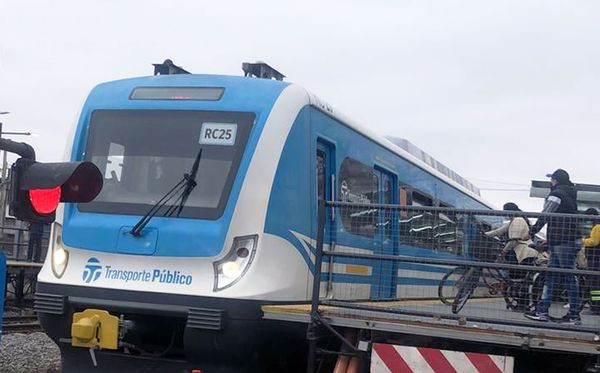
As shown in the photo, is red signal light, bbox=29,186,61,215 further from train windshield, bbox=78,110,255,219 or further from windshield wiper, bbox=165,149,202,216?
windshield wiper, bbox=165,149,202,216

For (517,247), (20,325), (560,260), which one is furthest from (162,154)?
(20,325)

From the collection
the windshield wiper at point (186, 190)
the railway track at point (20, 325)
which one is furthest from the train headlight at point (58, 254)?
the railway track at point (20, 325)

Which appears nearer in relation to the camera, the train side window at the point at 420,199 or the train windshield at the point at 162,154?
the train windshield at the point at 162,154

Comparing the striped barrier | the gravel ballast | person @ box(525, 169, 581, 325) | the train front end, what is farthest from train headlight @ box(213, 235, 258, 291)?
the gravel ballast

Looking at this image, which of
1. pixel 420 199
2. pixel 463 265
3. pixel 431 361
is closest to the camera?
pixel 431 361

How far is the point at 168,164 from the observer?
7324 mm

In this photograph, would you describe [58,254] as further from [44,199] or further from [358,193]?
[44,199]

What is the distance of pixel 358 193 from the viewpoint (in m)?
8.91

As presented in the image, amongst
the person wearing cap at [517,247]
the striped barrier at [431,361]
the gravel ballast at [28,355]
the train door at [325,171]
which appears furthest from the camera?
the gravel ballast at [28,355]

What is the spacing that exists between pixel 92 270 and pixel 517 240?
3977 millimetres

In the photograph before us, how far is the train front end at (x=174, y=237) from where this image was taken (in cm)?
664

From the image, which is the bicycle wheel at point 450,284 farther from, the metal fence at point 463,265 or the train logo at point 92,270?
the train logo at point 92,270

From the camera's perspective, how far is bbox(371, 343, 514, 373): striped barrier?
5750 mm

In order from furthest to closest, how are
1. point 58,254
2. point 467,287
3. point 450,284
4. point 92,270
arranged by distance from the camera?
1. point 58,254
2. point 450,284
3. point 92,270
4. point 467,287
